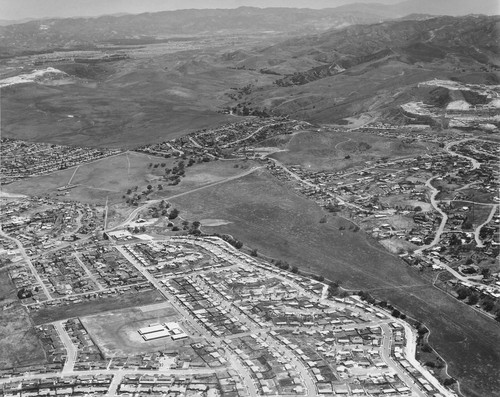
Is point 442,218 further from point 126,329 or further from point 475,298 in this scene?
point 126,329

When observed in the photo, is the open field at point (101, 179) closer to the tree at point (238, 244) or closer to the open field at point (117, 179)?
the open field at point (117, 179)

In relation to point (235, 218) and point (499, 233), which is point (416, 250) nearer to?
point (499, 233)

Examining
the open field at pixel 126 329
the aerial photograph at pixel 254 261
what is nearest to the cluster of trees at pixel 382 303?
the aerial photograph at pixel 254 261

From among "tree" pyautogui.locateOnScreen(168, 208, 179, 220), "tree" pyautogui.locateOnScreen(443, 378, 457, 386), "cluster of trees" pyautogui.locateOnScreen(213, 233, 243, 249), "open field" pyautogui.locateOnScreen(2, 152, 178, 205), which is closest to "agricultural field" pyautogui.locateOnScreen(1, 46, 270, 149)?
"open field" pyautogui.locateOnScreen(2, 152, 178, 205)

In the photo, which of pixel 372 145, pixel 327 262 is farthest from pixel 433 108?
pixel 327 262

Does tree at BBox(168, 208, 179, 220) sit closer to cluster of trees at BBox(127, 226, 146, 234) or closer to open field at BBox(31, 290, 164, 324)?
cluster of trees at BBox(127, 226, 146, 234)
